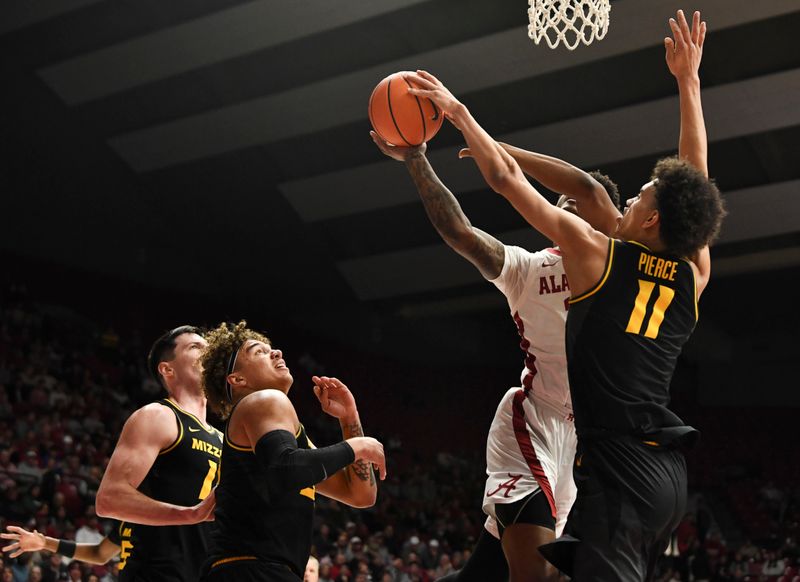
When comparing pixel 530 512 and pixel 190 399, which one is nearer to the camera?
pixel 530 512

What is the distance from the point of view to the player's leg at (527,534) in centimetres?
398

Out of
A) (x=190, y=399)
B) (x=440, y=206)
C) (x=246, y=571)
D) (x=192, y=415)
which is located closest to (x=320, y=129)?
(x=190, y=399)

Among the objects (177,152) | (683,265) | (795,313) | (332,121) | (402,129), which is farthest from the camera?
(795,313)

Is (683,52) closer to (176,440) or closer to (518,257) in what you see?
(518,257)

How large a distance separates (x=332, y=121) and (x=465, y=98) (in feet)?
8.55

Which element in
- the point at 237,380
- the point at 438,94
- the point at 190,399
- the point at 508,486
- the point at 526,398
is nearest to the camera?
the point at 438,94

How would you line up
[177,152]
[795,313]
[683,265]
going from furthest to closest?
1. [795,313]
2. [177,152]
3. [683,265]

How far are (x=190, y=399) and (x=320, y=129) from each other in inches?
556


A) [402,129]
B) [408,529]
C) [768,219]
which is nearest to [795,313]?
[768,219]

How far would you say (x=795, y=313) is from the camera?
2102 centimetres

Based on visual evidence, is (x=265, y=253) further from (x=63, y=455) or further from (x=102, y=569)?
(x=102, y=569)

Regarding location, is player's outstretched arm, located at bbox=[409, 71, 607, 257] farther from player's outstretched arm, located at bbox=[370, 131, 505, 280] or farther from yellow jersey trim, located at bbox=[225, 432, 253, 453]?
yellow jersey trim, located at bbox=[225, 432, 253, 453]

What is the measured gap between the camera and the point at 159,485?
455 centimetres

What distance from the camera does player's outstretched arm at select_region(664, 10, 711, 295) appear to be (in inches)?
146
